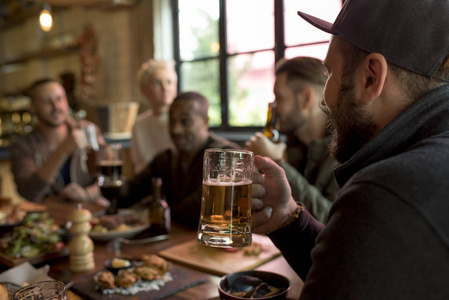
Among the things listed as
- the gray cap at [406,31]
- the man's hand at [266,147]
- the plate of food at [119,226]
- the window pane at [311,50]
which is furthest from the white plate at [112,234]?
the window pane at [311,50]

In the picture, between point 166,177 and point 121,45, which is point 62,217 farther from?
point 121,45

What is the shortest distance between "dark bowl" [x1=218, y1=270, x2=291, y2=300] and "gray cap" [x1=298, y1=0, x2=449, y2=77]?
0.60 meters

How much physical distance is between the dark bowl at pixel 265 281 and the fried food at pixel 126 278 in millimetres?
290

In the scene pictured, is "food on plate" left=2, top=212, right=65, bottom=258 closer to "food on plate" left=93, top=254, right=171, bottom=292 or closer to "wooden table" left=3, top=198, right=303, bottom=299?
"wooden table" left=3, top=198, right=303, bottom=299

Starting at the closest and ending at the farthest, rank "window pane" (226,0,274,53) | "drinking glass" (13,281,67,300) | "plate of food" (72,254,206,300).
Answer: "drinking glass" (13,281,67,300)
"plate of food" (72,254,206,300)
"window pane" (226,0,274,53)

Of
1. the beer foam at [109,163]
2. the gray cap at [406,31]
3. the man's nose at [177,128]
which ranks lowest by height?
the beer foam at [109,163]

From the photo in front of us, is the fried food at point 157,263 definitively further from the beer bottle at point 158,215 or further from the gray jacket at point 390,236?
the gray jacket at point 390,236

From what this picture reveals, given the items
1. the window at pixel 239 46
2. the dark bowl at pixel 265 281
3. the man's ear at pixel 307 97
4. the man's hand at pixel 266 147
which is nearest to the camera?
the dark bowl at pixel 265 281

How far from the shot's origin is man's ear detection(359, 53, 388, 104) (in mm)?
820

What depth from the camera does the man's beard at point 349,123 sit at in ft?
2.93

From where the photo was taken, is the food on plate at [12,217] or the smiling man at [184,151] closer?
the food on plate at [12,217]

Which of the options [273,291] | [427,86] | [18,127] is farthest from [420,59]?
[18,127]

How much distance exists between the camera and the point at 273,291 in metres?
1.06

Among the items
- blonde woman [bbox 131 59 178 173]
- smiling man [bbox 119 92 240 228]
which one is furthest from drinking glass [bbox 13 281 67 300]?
blonde woman [bbox 131 59 178 173]
